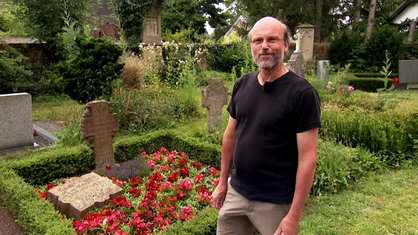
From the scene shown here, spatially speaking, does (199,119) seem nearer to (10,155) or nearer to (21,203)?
(10,155)

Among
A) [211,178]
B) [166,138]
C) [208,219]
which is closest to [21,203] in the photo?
[208,219]

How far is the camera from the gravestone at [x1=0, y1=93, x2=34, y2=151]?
6.13 meters

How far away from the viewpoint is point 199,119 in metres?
8.45

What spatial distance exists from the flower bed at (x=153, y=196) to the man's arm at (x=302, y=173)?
182cm

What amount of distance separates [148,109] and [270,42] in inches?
230

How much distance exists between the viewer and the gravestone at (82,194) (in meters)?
3.92

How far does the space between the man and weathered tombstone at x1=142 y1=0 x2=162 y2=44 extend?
13082mm

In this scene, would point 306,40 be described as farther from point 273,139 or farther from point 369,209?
point 273,139

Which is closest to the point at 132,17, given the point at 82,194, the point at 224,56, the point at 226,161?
the point at 224,56

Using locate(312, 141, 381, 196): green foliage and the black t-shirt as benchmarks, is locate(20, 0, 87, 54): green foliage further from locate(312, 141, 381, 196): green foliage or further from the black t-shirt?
the black t-shirt

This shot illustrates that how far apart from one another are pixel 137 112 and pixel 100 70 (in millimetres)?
1186

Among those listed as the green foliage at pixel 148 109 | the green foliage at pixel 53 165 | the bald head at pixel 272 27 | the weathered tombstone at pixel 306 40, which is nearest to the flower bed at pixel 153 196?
the green foliage at pixel 53 165

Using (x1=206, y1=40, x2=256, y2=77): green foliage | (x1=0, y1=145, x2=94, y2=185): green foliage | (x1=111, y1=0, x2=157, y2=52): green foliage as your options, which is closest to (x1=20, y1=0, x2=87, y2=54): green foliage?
(x1=111, y1=0, x2=157, y2=52): green foliage

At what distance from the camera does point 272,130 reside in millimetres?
2119
